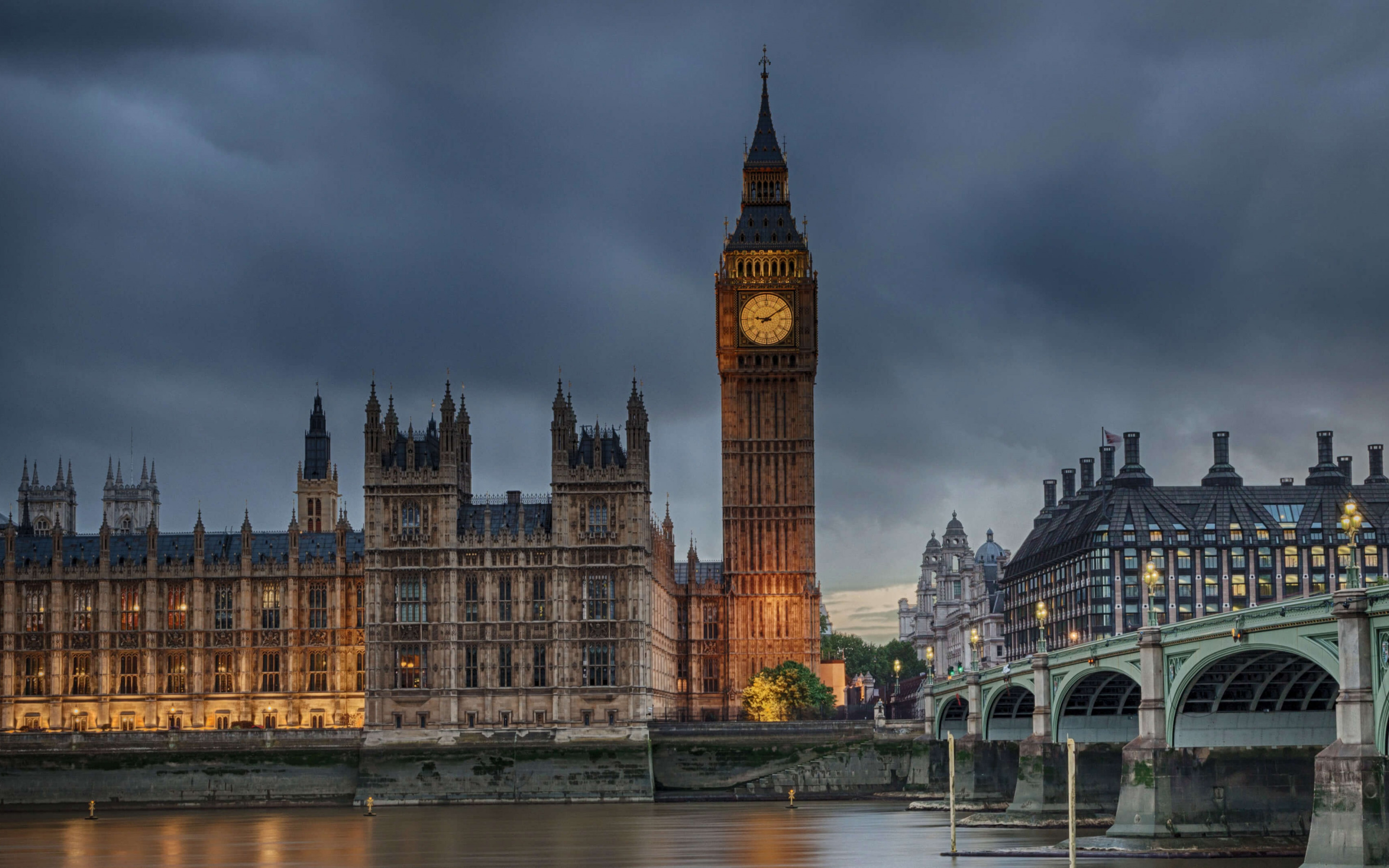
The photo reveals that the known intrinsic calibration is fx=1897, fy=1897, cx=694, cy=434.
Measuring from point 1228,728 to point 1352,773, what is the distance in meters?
23.3

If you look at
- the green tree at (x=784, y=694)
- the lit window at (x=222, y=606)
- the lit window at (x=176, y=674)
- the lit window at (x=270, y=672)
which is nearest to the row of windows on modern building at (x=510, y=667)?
the lit window at (x=270, y=672)

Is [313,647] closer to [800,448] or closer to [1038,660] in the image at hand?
[800,448]

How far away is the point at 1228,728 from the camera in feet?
279

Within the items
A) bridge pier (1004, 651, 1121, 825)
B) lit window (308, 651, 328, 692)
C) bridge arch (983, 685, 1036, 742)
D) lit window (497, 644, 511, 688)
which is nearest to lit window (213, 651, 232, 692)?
lit window (308, 651, 328, 692)

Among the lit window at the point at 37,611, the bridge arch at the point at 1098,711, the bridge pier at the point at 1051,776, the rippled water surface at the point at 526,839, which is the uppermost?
the lit window at the point at 37,611

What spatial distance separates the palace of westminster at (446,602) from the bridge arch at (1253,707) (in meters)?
66.4

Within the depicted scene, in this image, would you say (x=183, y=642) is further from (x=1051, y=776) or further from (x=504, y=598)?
(x=1051, y=776)

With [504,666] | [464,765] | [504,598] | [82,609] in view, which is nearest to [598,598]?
[504,598]

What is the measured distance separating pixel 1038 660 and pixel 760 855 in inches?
1076

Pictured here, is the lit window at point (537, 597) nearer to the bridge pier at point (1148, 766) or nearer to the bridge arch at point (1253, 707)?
the bridge arch at point (1253, 707)

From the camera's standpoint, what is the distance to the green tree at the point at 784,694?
163m

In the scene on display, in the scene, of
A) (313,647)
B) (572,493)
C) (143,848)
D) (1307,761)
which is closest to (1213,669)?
(1307,761)

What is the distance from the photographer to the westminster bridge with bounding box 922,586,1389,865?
62.6m

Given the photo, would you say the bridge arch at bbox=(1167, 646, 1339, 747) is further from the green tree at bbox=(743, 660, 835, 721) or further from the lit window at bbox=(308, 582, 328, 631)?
the lit window at bbox=(308, 582, 328, 631)
